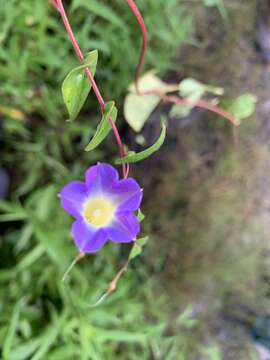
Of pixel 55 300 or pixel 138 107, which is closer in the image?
pixel 138 107

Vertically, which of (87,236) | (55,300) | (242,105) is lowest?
(55,300)

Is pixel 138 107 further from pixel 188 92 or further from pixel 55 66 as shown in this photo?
pixel 55 66

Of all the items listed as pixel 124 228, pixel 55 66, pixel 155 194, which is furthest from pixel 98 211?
pixel 155 194

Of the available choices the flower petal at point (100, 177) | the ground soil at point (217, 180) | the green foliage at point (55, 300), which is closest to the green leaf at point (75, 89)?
the flower petal at point (100, 177)

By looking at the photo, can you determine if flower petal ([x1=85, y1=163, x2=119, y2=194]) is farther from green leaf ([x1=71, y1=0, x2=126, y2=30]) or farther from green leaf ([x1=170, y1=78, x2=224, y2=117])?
green leaf ([x1=71, y1=0, x2=126, y2=30])

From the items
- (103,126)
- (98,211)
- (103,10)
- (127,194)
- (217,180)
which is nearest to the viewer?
(103,126)

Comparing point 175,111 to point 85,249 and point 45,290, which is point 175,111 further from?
point 45,290
